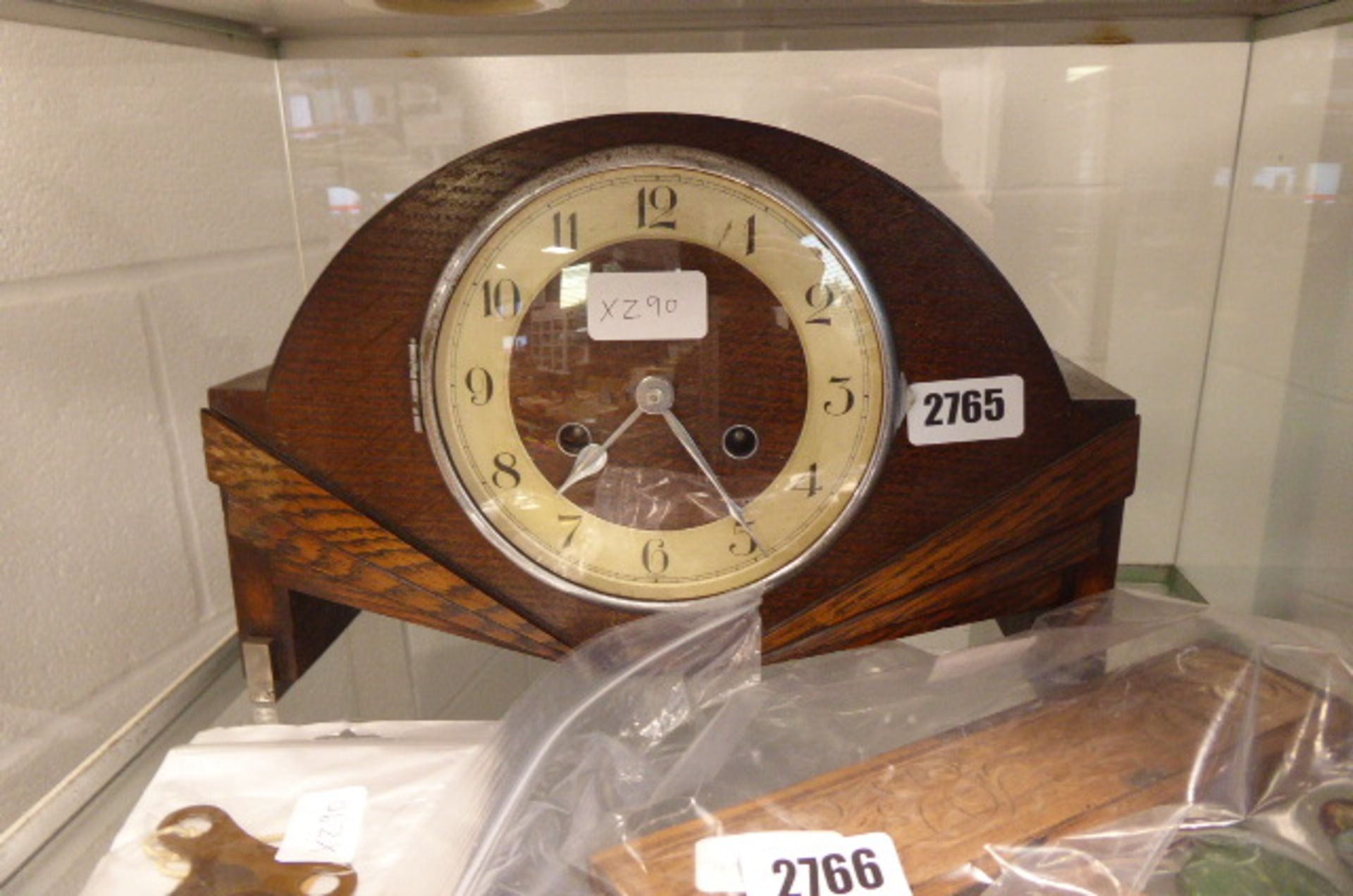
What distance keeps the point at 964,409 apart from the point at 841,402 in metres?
0.08

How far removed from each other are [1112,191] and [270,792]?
906 millimetres

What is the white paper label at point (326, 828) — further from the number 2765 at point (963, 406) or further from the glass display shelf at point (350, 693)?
the number 2765 at point (963, 406)

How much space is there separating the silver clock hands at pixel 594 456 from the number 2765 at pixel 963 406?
0.59 feet

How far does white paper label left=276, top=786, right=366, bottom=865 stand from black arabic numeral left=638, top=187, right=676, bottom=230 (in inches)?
15.7

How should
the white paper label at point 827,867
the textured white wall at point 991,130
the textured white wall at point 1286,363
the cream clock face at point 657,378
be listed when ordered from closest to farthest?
the white paper label at point 827,867 → the cream clock face at point 657,378 → the textured white wall at point 1286,363 → the textured white wall at point 991,130

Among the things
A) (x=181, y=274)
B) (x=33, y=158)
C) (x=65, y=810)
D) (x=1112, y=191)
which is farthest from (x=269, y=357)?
(x=1112, y=191)

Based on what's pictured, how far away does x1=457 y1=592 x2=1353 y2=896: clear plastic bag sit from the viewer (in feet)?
1.70

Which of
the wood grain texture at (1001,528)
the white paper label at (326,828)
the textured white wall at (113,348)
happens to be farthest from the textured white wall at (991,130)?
the white paper label at (326,828)

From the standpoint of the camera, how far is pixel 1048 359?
621 millimetres

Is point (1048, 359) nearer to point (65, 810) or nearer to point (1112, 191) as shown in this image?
point (1112, 191)

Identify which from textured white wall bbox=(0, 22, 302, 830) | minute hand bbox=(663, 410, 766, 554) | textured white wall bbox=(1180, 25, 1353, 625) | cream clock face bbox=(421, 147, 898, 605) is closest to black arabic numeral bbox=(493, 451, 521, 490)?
cream clock face bbox=(421, 147, 898, 605)

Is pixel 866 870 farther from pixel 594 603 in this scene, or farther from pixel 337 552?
pixel 337 552

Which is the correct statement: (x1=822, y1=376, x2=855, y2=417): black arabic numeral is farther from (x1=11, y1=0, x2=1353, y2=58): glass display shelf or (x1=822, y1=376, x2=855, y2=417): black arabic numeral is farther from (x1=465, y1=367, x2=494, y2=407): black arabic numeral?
(x1=11, y1=0, x2=1353, y2=58): glass display shelf

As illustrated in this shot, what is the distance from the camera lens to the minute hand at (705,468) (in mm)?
623
